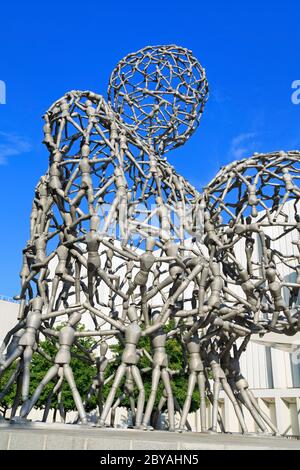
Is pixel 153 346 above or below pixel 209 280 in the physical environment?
below

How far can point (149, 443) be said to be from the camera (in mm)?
3984

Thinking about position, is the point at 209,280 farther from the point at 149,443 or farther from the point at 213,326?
the point at 149,443

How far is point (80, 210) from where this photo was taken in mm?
7125

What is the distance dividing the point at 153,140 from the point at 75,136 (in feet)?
12.3

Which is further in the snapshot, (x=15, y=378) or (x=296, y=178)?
(x=296, y=178)

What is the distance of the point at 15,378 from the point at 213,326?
3.41 metres

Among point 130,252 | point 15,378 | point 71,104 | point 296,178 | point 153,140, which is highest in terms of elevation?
point 153,140

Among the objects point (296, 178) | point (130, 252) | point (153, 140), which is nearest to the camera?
point (130, 252)

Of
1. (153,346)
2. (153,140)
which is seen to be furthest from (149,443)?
(153,140)

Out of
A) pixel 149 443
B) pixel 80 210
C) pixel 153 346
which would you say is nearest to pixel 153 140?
pixel 80 210
